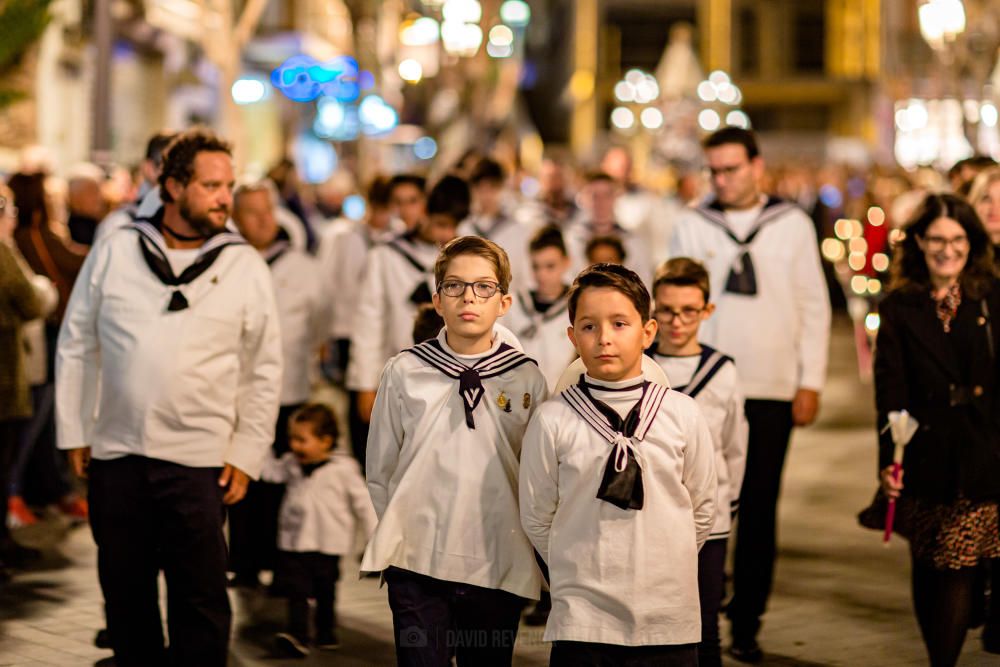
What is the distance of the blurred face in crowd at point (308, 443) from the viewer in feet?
29.1

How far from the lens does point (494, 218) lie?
12.2m

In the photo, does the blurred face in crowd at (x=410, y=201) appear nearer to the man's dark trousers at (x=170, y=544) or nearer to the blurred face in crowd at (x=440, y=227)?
the blurred face in crowd at (x=440, y=227)

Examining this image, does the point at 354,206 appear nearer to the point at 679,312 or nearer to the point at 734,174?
the point at 734,174

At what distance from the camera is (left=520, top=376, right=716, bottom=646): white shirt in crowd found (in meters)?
5.52

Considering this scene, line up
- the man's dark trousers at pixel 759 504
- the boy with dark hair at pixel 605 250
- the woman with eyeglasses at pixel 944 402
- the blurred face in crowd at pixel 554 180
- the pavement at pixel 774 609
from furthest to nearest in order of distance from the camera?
the blurred face in crowd at pixel 554 180
the boy with dark hair at pixel 605 250
the man's dark trousers at pixel 759 504
the pavement at pixel 774 609
the woman with eyeglasses at pixel 944 402

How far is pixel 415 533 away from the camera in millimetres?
5855

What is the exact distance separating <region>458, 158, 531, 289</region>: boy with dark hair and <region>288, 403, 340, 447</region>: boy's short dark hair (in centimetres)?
310

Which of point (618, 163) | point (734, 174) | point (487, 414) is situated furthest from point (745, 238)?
point (618, 163)

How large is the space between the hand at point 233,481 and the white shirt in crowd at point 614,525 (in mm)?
1912

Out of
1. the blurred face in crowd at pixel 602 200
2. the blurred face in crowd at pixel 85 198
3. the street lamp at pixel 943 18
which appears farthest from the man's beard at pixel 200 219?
Answer: the street lamp at pixel 943 18

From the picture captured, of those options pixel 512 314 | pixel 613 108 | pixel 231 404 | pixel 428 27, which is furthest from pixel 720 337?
pixel 613 108

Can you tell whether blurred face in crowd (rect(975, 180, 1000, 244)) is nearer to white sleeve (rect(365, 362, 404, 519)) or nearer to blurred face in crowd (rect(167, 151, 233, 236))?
blurred face in crowd (rect(167, 151, 233, 236))

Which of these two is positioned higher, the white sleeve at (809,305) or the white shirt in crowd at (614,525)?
the white sleeve at (809,305)

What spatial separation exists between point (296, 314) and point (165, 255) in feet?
10.2
